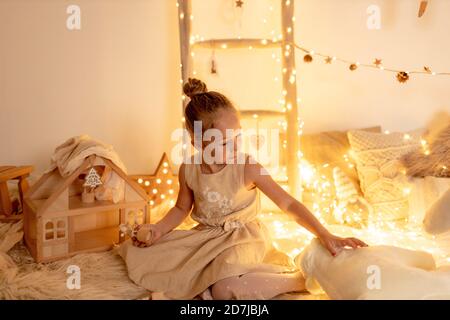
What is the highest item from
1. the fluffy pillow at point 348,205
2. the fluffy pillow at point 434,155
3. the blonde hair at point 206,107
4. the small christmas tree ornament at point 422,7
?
the small christmas tree ornament at point 422,7

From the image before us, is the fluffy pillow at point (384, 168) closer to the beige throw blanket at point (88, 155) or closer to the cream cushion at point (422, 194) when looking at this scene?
the cream cushion at point (422, 194)

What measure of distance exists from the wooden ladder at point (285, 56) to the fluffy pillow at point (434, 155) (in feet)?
1.31

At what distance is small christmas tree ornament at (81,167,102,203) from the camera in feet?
4.22

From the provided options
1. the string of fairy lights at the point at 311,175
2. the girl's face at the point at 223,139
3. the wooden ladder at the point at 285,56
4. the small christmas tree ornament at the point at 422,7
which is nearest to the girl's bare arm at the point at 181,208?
the girl's face at the point at 223,139

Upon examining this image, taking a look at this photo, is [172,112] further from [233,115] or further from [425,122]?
[425,122]

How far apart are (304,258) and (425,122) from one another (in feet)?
4.00

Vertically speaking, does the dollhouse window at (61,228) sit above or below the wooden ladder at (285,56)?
below

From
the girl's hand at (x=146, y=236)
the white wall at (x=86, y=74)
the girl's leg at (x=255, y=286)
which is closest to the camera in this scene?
the girl's leg at (x=255, y=286)

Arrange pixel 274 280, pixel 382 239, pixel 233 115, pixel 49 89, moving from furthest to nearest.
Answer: pixel 49 89 → pixel 382 239 → pixel 233 115 → pixel 274 280

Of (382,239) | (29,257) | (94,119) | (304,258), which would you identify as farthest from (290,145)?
(29,257)

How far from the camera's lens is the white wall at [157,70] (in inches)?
71.4

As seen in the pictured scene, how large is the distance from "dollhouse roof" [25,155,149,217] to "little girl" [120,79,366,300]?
162 mm

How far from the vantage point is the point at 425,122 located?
6.46 feet

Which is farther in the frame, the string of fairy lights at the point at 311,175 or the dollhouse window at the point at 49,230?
the string of fairy lights at the point at 311,175
